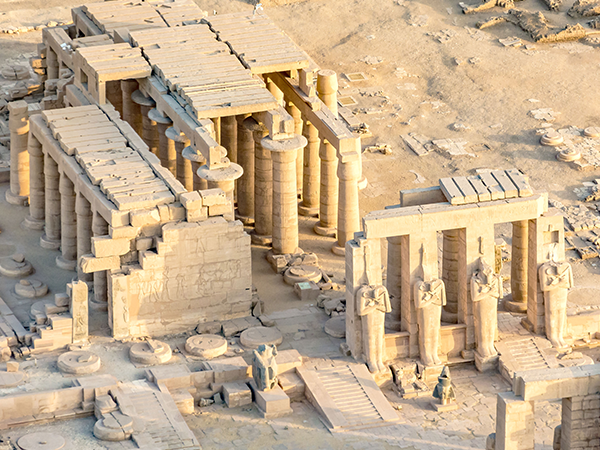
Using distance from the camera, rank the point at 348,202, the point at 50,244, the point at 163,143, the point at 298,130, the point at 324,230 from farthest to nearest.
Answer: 1. the point at 298,130
2. the point at 163,143
3. the point at 324,230
4. the point at 50,244
5. the point at 348,202

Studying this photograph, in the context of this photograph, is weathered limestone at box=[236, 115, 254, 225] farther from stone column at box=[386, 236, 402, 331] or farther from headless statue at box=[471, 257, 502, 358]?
headless statue at box=[471, 257, 502, 358]

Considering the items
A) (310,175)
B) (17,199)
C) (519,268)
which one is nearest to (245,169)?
(310,175)

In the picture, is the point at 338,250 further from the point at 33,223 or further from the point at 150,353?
the point at 33,223

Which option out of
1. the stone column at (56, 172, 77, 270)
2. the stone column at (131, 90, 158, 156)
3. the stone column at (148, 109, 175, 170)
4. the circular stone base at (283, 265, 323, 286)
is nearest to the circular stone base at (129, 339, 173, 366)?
the circular stone base at (283, 265, 323, 286)

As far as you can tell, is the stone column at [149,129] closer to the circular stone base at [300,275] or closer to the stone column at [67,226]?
the stone column at [67,226]

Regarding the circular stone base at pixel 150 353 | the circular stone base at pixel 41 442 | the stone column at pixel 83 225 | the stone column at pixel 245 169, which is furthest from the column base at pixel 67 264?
the circular stone base at pixel 41 442
